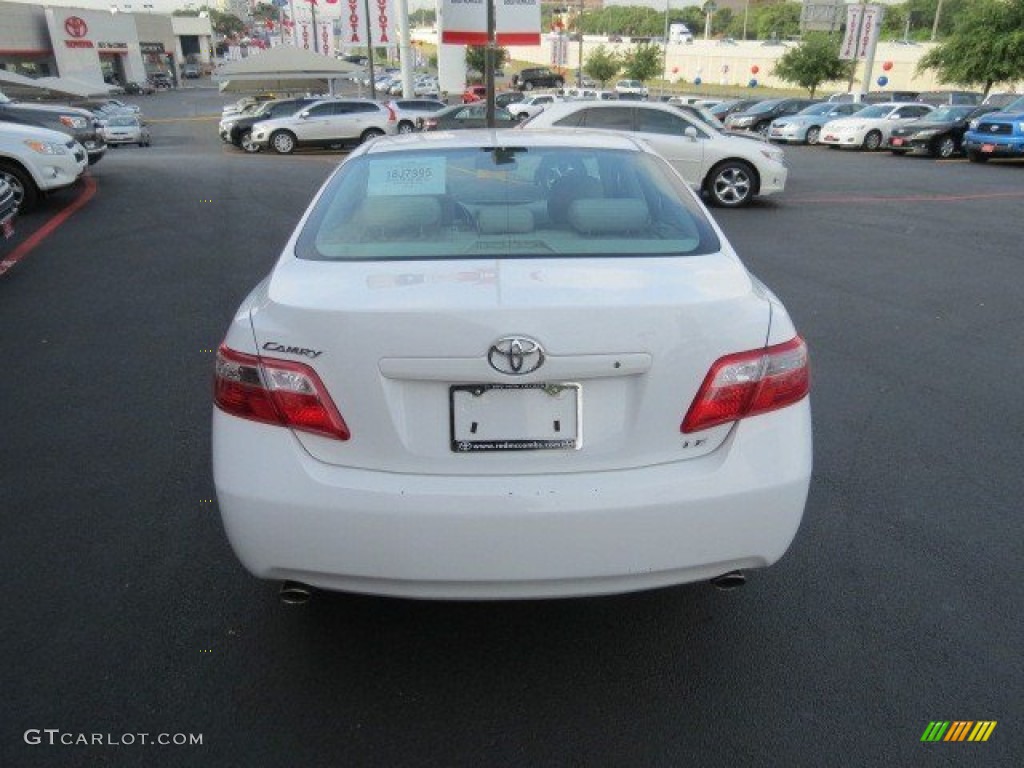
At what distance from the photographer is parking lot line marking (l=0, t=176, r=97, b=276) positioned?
27.6 ft

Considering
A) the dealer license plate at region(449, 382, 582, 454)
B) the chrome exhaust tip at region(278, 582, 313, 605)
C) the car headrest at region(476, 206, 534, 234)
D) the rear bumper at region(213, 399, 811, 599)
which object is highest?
the car headrest at region(476, 206, 534, 234)

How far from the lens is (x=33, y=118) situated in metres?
14.3

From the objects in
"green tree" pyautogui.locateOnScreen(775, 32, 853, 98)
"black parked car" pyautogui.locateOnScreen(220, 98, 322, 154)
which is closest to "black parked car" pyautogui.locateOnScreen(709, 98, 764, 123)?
"green tree" pyautogui.locateOnScreen(775, 32, 853, 98)

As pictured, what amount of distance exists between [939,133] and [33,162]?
21.9 m

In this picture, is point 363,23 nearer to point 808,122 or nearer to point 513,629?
point 808,122

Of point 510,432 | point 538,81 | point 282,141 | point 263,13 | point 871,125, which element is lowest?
point 538,81

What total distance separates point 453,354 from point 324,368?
360mm

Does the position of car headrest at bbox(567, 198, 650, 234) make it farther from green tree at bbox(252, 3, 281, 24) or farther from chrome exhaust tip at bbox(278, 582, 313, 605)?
green tree at bbox(252, 3, 281, 24)

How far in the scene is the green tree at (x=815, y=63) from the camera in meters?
49.3

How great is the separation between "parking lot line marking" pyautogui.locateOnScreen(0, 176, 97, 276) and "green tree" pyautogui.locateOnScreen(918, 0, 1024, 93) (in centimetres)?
3588

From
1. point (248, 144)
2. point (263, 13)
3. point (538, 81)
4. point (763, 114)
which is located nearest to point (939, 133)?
point (763, 114)

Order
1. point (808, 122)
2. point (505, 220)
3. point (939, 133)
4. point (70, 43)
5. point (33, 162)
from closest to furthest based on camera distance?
point (505, 220) < point (33, 162) < point (939, 133) < point (808, 122) < point (70, 43)

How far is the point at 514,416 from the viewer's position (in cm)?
221

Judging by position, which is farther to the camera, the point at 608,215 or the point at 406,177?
the point at 406,177
